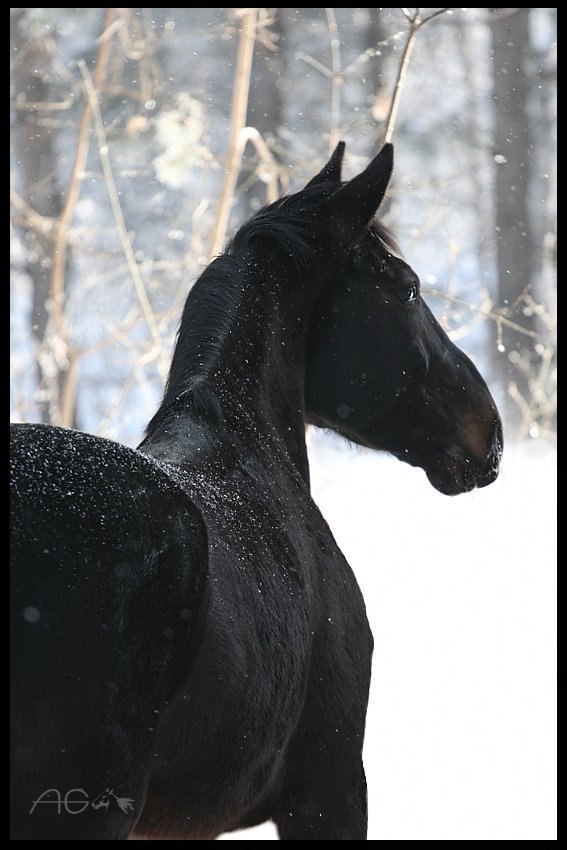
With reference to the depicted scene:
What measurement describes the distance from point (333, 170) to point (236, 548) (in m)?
1.52

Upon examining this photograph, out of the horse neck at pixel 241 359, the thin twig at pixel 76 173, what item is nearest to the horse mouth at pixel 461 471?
the horse neck at pixel 241 359

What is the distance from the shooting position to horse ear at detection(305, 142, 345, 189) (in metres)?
3.07

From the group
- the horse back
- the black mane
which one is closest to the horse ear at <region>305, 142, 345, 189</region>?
the black mane

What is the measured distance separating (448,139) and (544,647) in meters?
11.0

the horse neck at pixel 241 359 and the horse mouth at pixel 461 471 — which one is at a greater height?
the horse neck at pixel 241 359

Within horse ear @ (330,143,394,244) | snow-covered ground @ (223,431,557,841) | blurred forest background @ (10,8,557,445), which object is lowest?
snow-covered ground @ (223,431,557,841)

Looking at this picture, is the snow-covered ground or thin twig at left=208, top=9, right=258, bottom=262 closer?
the snow-covered ground

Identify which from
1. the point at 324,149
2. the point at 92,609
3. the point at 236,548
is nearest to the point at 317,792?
the point at 236,548

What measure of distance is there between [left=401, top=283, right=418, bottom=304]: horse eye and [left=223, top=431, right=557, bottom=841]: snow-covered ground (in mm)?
647

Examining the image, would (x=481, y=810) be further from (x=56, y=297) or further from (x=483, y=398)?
(x=56, y=297)

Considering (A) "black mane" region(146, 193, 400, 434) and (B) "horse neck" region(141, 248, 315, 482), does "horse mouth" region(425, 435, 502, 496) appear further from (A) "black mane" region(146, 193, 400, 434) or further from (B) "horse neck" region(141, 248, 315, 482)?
(A) "black mane" region(146, 193, 400, 434)

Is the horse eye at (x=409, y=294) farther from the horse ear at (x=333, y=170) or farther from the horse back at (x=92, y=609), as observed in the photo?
the horse back at (x=92, y=609)

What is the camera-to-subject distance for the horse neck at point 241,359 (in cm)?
254
